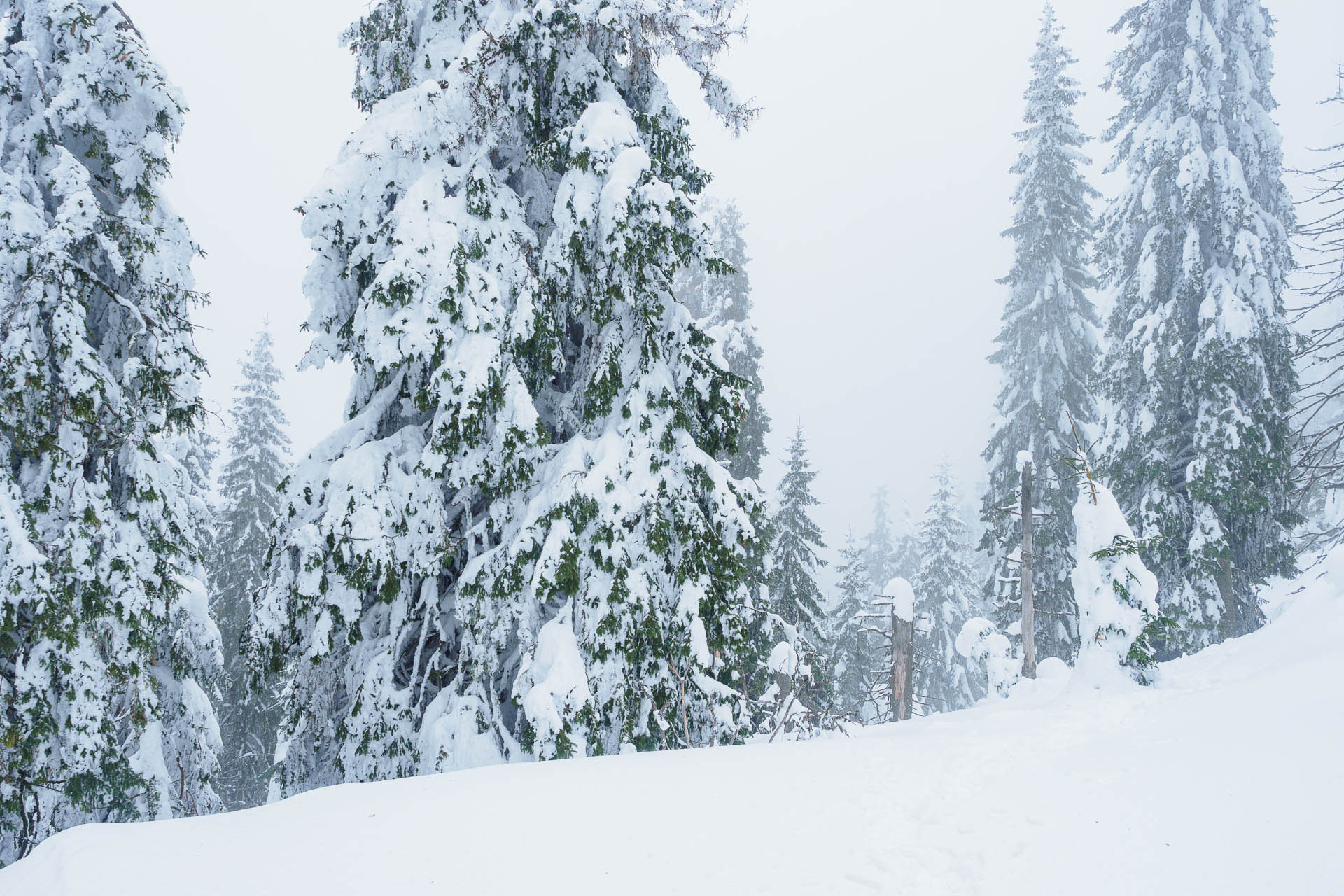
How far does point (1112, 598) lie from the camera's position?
21.3ft

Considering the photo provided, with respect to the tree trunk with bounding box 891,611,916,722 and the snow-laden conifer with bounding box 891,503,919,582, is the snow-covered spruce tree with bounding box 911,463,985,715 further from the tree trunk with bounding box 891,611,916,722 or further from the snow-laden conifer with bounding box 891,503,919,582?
the tree trunk with bounding box 891,611,916,722

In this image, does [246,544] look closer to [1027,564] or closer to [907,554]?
[1027,564]

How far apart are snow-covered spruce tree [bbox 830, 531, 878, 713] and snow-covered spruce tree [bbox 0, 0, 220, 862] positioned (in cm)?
2251

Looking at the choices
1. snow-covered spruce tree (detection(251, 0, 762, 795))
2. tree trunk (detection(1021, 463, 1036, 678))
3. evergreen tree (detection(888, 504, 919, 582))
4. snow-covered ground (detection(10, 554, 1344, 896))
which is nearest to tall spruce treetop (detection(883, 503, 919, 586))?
evergreen tree (detection(888, 504, 919, 582))

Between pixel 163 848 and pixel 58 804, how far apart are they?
4.35 metres

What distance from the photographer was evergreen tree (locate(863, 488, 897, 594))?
170 feet

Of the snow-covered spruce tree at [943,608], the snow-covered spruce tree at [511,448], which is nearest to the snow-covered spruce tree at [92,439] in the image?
the snow-covered spruce tree at [511,448]

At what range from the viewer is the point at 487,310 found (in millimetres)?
6500

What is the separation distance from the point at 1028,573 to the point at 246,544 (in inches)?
762

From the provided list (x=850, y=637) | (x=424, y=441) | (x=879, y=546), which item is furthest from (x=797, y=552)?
(x=879, y=546)

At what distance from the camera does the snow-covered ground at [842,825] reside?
3.29 metres

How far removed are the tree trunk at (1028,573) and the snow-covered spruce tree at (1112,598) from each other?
7.49 meters

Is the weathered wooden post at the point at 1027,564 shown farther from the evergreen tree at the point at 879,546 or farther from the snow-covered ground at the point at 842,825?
the evergreen tree at the point at 879,546

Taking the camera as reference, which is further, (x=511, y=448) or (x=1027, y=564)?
(x=1027, y=564)
